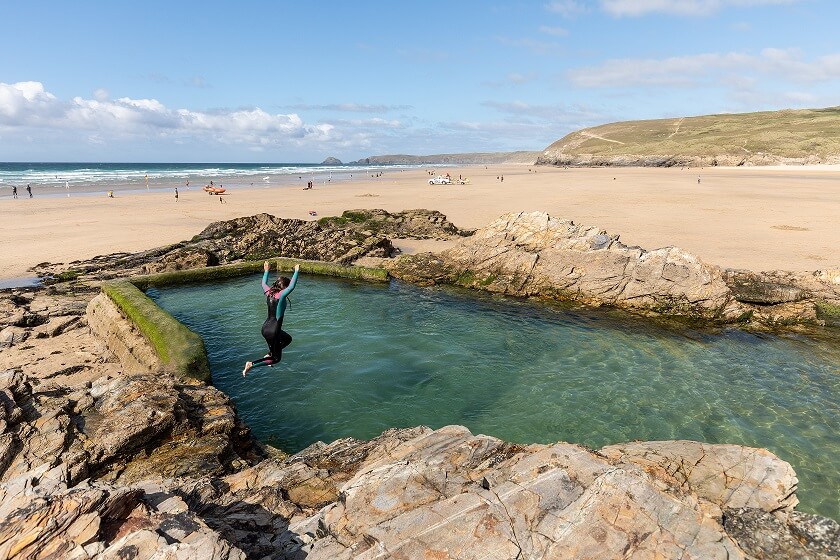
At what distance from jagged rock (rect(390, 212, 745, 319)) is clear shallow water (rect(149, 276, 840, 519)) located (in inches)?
65.8

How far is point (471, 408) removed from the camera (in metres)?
12.8

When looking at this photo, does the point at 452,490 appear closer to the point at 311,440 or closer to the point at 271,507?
the point at 271,507

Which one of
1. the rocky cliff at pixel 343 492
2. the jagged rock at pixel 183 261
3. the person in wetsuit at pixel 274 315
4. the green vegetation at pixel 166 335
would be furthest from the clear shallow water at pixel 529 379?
the jagged rock at pixel 183 261

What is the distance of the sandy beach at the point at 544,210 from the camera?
29172mm

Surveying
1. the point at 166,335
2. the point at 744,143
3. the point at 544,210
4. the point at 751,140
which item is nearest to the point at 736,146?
the point at 744,143

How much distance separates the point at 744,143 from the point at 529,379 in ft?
569

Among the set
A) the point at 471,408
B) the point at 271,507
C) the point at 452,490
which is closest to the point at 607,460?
the point at 452,490

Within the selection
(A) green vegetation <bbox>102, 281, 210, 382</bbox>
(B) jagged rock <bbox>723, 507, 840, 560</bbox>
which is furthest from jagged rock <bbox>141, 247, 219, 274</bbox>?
(B) jagged rock <bbox>723, 507, 840, 560</bbox>

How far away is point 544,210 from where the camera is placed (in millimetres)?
48062

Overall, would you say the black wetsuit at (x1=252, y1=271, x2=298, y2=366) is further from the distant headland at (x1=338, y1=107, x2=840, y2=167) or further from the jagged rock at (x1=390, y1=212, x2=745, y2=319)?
the distant headland at (x1=338, y1=107, x2=840, y2=167)

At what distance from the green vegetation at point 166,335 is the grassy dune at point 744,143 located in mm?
161927

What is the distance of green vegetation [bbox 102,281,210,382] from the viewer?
12.9 metres

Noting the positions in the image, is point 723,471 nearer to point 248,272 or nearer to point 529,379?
point 529,379

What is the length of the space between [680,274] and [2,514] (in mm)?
22436
